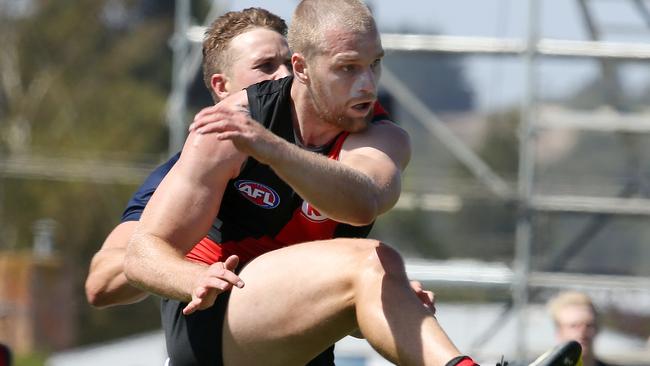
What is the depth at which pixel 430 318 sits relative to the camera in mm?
3502

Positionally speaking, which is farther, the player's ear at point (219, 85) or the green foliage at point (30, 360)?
the green foliage at point (30, 360)

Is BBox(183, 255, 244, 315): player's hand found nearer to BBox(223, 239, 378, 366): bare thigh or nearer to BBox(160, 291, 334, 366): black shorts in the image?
BBox(223, 239, 378, 366): bare thigh

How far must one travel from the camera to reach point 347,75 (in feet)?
12.2

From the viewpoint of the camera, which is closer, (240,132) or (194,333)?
(240,132)

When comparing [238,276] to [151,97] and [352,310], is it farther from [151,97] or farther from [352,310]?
[151,97]

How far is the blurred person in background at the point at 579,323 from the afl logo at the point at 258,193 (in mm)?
2471

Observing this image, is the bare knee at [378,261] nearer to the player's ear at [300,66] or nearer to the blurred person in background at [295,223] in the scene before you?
the blurred person in background at [295,223]

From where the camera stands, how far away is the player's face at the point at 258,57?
180 inches

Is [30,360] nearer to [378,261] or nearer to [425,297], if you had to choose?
[425,297]

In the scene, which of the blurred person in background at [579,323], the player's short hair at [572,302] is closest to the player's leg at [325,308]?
the blurred person in background at [579,323]

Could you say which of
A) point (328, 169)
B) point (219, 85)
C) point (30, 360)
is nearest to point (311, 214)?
point (328, 169)

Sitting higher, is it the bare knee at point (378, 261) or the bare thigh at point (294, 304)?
the bare knee at point (378, 261)

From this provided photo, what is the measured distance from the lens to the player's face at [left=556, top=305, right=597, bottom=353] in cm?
609

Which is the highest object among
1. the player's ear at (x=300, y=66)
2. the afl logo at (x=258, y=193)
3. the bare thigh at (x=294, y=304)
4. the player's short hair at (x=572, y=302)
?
the player's short hair at (x=572, y=302)
